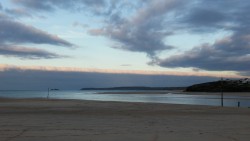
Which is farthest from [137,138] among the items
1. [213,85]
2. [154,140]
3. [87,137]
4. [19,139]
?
[213,85]

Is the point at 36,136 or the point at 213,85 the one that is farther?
the point at 213,85

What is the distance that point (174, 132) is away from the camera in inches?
579

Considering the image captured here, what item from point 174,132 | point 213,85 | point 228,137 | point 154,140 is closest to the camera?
point 154,140

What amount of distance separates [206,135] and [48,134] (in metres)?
5.57

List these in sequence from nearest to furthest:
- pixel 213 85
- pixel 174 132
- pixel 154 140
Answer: pixel 154 140
pixel 174 132
pixel 213 85

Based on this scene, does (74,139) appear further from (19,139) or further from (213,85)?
(213,85)

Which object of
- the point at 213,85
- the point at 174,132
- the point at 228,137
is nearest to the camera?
the point at 228,137

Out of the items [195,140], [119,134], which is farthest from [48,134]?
[195,140]

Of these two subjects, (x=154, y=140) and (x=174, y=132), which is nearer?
(x=154, y=140)

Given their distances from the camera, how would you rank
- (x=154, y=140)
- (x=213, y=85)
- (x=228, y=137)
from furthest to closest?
(x=213, y=85)
(x=228, y=137)
(x=154, y=140)

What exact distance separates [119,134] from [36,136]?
9.43 ft

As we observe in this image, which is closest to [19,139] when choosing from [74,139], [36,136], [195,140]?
[36,136]

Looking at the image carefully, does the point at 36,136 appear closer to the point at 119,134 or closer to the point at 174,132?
the point at 119,134

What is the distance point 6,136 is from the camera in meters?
13.2
